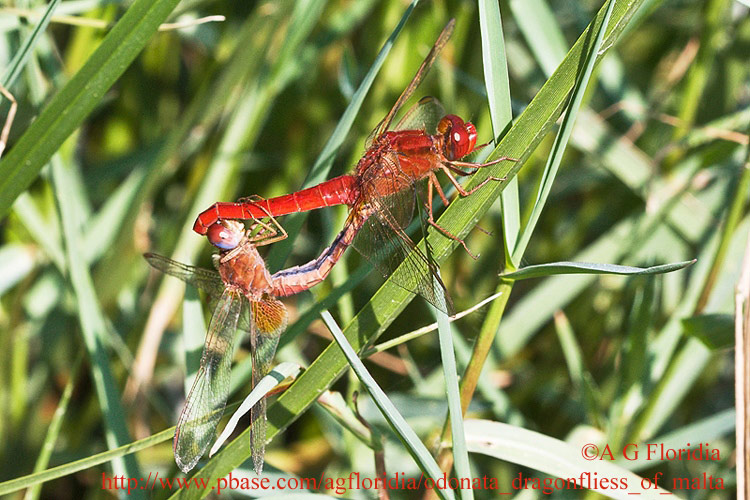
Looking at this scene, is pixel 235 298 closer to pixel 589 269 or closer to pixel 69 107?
pixel 69 107

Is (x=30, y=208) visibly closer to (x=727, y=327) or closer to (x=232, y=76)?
(x=232, y=76)

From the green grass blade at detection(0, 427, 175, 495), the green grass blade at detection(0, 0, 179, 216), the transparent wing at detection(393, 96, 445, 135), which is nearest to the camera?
the green grass blade at detection(0, 427, 175, 495)

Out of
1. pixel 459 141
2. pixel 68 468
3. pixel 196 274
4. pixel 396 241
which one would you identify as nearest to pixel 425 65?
pixel 459 141

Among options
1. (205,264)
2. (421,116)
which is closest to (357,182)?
(421,116)

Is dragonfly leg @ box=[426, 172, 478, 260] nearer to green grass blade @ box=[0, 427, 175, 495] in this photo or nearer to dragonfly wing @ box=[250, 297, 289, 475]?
dragonfly wing @ box=[250, 297, 289, 475]

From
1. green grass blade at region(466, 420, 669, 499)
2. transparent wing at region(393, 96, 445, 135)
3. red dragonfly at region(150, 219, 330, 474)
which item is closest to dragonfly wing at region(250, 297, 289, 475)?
red dragonfly at region(150, 219, 330, 474)

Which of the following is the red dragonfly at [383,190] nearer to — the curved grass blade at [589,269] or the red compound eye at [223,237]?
the red compound eye at [223,237]
